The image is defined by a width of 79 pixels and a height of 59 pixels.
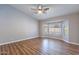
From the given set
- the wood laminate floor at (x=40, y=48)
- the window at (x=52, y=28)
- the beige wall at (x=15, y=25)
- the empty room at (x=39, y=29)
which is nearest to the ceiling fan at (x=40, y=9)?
the empty room at (x=39, y=29)

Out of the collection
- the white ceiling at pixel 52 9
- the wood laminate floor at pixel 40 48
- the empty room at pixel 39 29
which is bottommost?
the wood laminate floor at pixel 40 48

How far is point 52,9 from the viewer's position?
213 cm

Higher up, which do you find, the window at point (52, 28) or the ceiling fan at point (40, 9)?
the ceiling fan at point (40, 9)

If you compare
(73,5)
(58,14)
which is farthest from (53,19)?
(73,5)

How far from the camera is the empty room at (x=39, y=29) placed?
6.85 ft

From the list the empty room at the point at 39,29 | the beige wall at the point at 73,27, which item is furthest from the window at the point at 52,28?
the beige wall at the point at 73,27

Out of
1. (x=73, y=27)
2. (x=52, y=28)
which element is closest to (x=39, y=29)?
Answer: (x=52, y=28)

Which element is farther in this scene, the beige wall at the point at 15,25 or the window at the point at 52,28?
the window at the point at 52,28

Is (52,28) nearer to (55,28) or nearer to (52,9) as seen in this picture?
(55,28)

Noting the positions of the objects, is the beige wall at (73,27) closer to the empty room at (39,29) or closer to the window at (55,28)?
the empty room at (39,29)

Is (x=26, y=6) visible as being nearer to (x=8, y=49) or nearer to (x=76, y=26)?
(x=8, y=49)

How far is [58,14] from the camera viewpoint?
2.17 metres

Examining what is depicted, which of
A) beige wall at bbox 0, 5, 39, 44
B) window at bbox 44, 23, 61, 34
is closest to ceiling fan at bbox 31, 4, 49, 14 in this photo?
beige wall at bbox 0, 5, 39, 44

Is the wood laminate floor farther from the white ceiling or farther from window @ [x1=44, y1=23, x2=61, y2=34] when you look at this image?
the white ceiling
